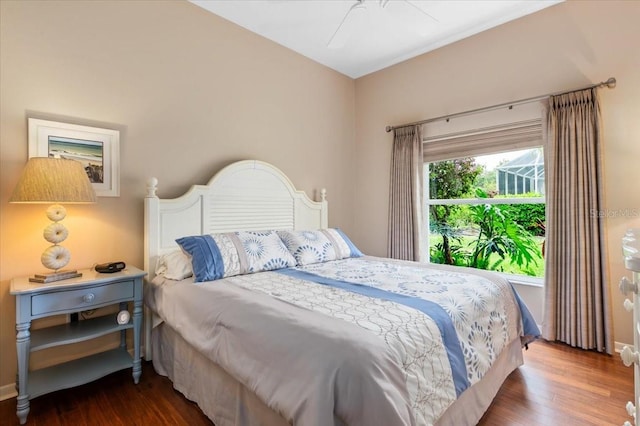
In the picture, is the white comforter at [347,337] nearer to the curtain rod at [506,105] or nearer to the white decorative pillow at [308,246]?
the white decorative pillow at [308,246]

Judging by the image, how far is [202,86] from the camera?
2721 millimetres

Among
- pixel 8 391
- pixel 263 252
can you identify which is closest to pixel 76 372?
pixel 8 391

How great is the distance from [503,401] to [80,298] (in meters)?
2.45

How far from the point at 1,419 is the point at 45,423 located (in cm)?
26

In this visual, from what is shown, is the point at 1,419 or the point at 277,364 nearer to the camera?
the point at 277,364

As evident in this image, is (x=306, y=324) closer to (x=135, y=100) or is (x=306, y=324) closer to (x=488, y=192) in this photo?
(x=135, y=100)

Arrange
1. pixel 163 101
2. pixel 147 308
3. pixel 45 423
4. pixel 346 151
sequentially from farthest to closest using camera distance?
pixel 346 151 → pixel 163 101 → pixel 147 308 → pixel 45 423

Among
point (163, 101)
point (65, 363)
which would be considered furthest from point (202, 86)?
point (65, 363)

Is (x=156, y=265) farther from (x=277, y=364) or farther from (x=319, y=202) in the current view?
(x=319, y=202)

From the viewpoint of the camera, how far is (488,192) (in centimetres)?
320

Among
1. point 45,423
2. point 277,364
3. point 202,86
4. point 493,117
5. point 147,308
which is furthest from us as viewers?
point 493,117

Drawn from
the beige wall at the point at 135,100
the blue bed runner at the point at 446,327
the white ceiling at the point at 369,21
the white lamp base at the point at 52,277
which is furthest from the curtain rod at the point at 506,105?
the white lamp base at the point at 52,277

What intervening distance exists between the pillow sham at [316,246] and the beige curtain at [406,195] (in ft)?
2.67

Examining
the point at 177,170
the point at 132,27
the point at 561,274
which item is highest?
the point at 132,27
